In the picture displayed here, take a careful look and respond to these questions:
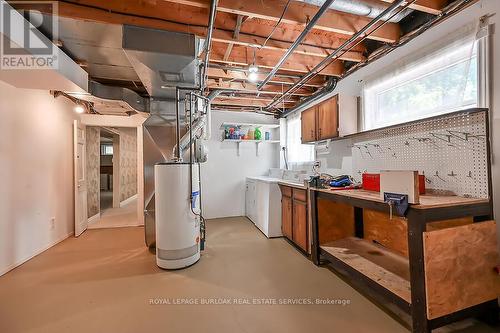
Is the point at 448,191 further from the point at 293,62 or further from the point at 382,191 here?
the point at 293,62

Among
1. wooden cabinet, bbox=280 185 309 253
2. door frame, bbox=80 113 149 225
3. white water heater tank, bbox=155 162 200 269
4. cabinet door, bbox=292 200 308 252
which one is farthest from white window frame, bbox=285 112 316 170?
door frame, bbox=80 113 149 225

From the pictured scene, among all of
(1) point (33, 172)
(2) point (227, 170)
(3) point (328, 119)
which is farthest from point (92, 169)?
(3) point (328, 119)

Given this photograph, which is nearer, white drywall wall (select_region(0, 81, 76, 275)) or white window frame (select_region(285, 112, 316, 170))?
white drywall wall (select_region(0, 81, 76, 275))

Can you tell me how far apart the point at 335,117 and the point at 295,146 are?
1918 mm

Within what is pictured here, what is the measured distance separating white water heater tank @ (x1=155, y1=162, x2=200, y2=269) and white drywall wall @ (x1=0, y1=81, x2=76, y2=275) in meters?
1.80

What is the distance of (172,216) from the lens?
263 cm

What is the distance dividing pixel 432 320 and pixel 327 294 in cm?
82

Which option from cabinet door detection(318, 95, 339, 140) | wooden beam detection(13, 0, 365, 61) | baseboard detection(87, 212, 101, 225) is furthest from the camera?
baseboard detection(87, 212, 101, 225)

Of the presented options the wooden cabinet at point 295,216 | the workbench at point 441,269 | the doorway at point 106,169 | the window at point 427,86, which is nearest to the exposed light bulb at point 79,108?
the wooden cabinet at point 295,216

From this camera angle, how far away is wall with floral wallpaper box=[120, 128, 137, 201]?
6.70 meters

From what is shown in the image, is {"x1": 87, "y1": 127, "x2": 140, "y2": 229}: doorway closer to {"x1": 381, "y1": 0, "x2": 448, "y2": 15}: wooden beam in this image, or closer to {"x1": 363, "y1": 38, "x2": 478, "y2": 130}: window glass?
{"x1": 363, "y1": 38, "x2": 478, "y2": 130}: window glass

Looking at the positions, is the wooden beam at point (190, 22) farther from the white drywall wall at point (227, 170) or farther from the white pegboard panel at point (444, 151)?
the white drywall wall at point (227, 170)

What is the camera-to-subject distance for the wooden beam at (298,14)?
1.92 metres

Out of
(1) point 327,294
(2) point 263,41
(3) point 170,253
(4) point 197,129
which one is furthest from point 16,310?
(2) point 263,41
